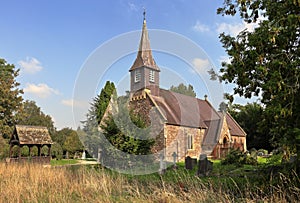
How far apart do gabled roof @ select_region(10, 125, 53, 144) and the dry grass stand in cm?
1553

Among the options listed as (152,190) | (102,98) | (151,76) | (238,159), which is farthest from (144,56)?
(152,190)

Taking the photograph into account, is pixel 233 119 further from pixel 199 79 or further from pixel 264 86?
pixel 264 86

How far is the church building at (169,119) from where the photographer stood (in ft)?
83.8

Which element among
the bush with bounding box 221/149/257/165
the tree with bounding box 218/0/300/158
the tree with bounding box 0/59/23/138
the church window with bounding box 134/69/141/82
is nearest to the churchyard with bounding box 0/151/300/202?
the tree with bounding box 218/0/300/158

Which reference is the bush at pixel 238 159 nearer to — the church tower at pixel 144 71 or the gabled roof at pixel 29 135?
the church tower at pixel 144 71

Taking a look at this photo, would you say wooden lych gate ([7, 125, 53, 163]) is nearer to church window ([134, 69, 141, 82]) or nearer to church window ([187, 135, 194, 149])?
church window ([134, 69, 141, 82])

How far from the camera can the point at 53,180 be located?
344 inches

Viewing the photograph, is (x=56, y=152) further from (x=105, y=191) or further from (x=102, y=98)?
(x=105, y=191)

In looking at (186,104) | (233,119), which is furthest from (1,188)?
(233,119)

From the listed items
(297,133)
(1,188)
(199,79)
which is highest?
(199,79)

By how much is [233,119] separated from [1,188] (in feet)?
116

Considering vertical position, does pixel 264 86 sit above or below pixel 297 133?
above

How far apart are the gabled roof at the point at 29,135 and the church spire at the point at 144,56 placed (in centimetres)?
1069

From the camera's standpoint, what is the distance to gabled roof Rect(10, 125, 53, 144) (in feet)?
80.6
